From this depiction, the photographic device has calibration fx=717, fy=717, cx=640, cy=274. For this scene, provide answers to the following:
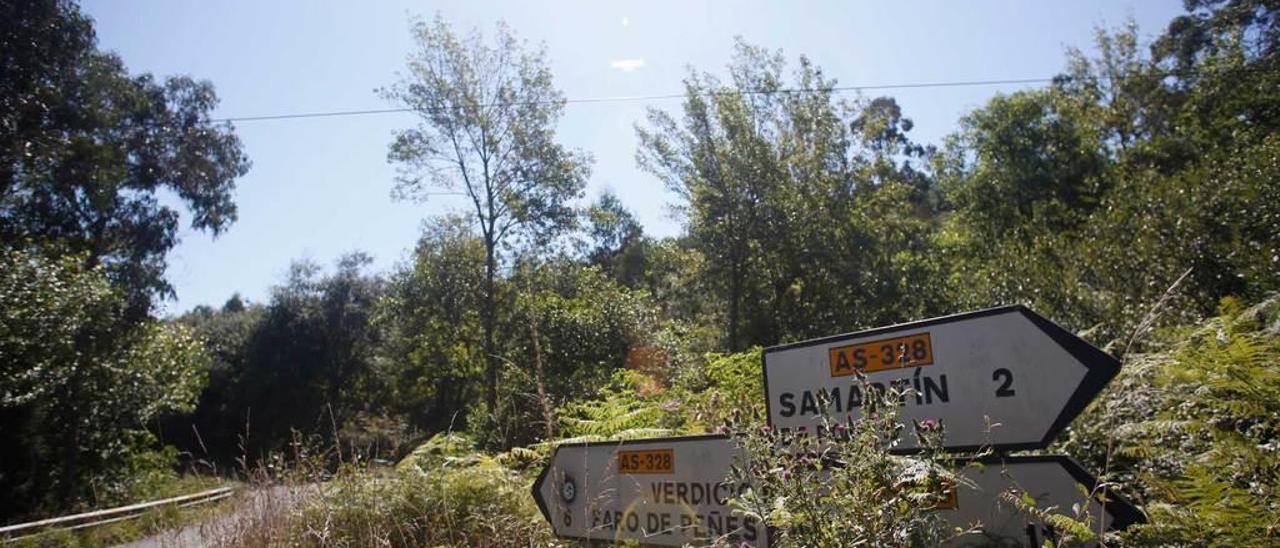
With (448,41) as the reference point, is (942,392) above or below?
below

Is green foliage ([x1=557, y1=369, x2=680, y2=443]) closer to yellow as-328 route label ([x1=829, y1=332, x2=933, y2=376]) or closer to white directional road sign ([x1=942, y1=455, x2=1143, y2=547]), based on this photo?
yellow as-328 route label ([x1=829, y1=332, x2=933, y2=376])

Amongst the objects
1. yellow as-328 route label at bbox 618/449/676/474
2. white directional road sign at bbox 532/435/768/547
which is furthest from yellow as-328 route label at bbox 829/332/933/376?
yellow as-328 route label at bbox 618/449/676/474

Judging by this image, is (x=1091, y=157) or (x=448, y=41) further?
(x=1091, y=157)

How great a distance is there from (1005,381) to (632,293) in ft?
65.5

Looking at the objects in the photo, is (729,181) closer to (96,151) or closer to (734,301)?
(734,301)

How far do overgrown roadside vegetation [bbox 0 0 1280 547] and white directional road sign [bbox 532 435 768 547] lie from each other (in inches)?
9.9

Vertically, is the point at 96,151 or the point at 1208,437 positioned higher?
the point at 96,151

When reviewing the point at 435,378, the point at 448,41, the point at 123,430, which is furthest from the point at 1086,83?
the point at 123,430

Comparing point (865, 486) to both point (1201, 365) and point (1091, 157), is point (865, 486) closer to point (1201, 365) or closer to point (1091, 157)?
point (1201, 365)

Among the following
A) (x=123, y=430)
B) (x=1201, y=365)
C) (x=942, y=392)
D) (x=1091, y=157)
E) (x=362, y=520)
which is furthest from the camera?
(x=1091, y=157)

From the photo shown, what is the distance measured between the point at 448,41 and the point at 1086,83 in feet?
72.0

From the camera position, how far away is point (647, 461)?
10.5 ft

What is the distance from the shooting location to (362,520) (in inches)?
171

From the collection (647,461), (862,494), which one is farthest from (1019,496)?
(647,461)
